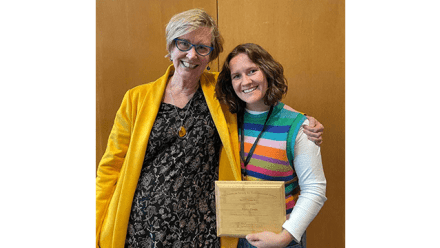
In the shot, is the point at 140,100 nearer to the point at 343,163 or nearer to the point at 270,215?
the point at 270,215

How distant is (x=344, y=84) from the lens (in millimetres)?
1976

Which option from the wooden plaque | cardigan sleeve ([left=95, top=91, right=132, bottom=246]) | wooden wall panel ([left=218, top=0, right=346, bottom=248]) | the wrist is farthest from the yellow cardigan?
wooden wall panel ([left=218, top=0, right=346, bottom=248])

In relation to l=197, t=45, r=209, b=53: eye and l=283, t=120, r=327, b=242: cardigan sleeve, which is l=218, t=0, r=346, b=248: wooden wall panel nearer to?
l=197, t=45, r=209, b=53: eye

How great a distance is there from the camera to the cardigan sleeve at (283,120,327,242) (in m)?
1.41

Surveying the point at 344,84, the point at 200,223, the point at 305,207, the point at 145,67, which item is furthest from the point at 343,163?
the point at 145,67

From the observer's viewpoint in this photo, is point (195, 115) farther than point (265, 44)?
No

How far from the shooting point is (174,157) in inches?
61.7

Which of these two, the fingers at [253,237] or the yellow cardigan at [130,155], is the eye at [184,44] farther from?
the fingers at [253,237]

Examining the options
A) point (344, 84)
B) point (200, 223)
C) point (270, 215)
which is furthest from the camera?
point (344, 84)

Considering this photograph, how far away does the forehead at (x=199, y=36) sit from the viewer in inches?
61.2

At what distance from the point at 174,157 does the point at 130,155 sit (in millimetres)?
230

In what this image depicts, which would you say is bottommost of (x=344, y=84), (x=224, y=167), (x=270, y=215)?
(x=270, y=215)

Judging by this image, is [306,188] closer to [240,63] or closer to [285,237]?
[285,237]

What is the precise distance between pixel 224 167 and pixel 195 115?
0.30 metres
